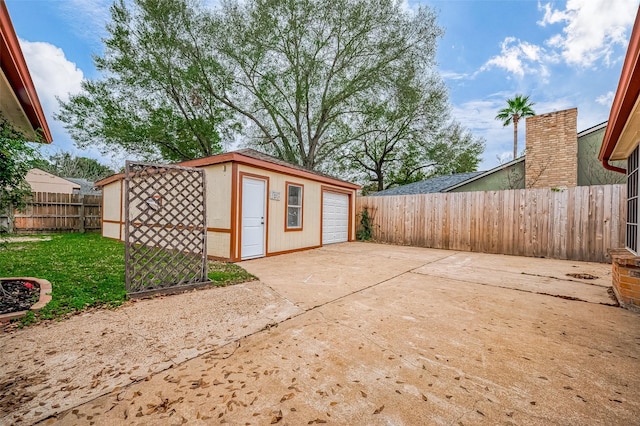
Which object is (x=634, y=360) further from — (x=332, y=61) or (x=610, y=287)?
(x=332, y=61)

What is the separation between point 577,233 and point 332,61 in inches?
460

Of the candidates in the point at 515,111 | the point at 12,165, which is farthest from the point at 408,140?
the point at 12,165

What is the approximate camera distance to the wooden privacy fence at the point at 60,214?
34.0ft

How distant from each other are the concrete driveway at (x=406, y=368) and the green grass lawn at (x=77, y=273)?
0.83 metres

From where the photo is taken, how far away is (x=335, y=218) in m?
9.87

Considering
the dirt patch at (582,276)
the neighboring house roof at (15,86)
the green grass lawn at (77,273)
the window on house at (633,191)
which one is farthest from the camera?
the dirt patch at (582,276)

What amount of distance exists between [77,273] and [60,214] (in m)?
9.46

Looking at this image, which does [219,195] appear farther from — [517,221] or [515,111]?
[515,111]

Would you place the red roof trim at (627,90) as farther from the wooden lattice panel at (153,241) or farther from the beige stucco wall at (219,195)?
the beige stucco wall at (219,195)

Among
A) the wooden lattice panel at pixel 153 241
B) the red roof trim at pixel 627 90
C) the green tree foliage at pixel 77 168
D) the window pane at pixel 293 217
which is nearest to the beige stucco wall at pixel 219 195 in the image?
the wooden lattice panel at pixel 153 241

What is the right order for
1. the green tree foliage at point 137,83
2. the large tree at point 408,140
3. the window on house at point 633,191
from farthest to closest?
1. the large tree at point 408,140
2. the green tree foliage at point 137,83
3. the window on house at point 633,191

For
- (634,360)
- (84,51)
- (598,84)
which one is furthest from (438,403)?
(84,51)

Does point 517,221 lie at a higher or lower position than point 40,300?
higher

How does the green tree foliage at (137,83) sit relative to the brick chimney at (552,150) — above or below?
above
